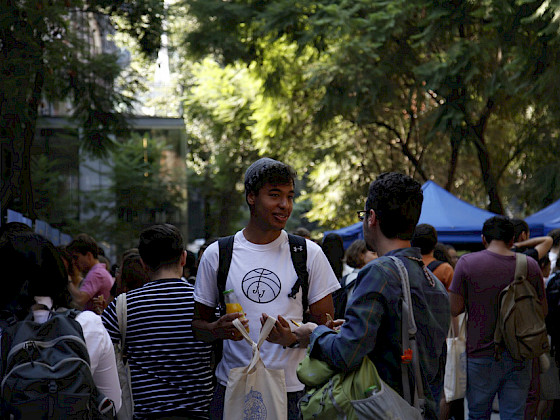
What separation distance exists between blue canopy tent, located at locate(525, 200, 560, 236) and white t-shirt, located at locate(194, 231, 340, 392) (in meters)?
10.6

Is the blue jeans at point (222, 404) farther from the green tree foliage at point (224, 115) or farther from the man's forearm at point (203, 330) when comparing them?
the green tree foliage at point (224, 115)

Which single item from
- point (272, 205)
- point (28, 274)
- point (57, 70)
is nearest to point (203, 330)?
point (272, 205)

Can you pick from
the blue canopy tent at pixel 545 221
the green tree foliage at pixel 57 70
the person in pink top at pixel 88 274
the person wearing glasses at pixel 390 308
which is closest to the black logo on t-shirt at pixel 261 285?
the person wearing glasses at pixel 390 308

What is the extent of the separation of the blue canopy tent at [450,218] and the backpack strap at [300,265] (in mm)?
9633

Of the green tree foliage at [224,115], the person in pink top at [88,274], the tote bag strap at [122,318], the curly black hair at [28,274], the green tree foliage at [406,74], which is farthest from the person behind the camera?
the green tree foliage at [224,115]

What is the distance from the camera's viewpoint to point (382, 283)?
334 cm

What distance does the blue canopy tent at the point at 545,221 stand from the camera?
14.0 meters

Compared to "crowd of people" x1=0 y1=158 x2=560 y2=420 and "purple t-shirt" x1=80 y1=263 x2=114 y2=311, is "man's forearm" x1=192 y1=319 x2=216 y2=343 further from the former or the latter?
"purple t-shirt" x1=80 y1=263 x2=114 y2=311

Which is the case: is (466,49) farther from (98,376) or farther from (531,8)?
(98,376)

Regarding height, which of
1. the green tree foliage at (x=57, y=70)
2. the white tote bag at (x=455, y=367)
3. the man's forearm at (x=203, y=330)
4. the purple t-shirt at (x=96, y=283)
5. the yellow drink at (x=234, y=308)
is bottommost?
the white tote bag at (x=455, y=367)

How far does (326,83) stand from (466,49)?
347 centimetres

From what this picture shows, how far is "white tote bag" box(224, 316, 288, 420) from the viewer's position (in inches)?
150

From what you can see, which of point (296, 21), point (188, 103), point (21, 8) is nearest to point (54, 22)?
point (21, 8)

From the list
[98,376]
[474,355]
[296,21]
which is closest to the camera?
[98,376]
